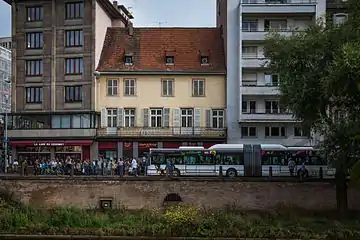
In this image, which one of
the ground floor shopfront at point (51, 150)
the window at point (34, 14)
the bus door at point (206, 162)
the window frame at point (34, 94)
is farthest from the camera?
the window at point (34, 14)

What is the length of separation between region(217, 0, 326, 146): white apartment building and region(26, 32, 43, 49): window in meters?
17.1

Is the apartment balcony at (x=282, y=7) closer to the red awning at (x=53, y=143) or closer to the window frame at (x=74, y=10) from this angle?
the window frame at (x=74, y=10)

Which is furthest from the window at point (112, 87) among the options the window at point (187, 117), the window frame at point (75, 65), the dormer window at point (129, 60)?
the window at point (187, 117)

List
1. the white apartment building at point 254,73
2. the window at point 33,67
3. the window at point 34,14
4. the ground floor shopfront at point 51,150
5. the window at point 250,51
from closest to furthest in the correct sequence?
the white apartment building at point 254,73
the window at point 250,51
the ground floor shopfront at point 51,150
the window at point 33,67
the window at point 34,14

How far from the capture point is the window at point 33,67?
47.0 m

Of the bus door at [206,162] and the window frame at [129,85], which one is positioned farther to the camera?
the window frame at [129,85]

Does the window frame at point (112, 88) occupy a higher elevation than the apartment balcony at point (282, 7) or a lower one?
lower

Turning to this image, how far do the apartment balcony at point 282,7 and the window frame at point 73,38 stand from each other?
14825 millimetres

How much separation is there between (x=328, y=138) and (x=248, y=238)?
624 centimetres

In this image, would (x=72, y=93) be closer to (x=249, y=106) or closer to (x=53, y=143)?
(x=53, y=143)

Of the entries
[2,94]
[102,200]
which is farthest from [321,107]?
[2,94]

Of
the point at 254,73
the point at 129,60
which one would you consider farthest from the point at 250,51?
the point at 129,60

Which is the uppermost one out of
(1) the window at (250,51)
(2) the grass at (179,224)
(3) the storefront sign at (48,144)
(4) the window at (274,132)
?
(1) the window at (250,51)

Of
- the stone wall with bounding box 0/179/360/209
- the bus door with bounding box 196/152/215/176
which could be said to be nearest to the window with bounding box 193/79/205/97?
the bus door with bounding box 196/152/215/176
